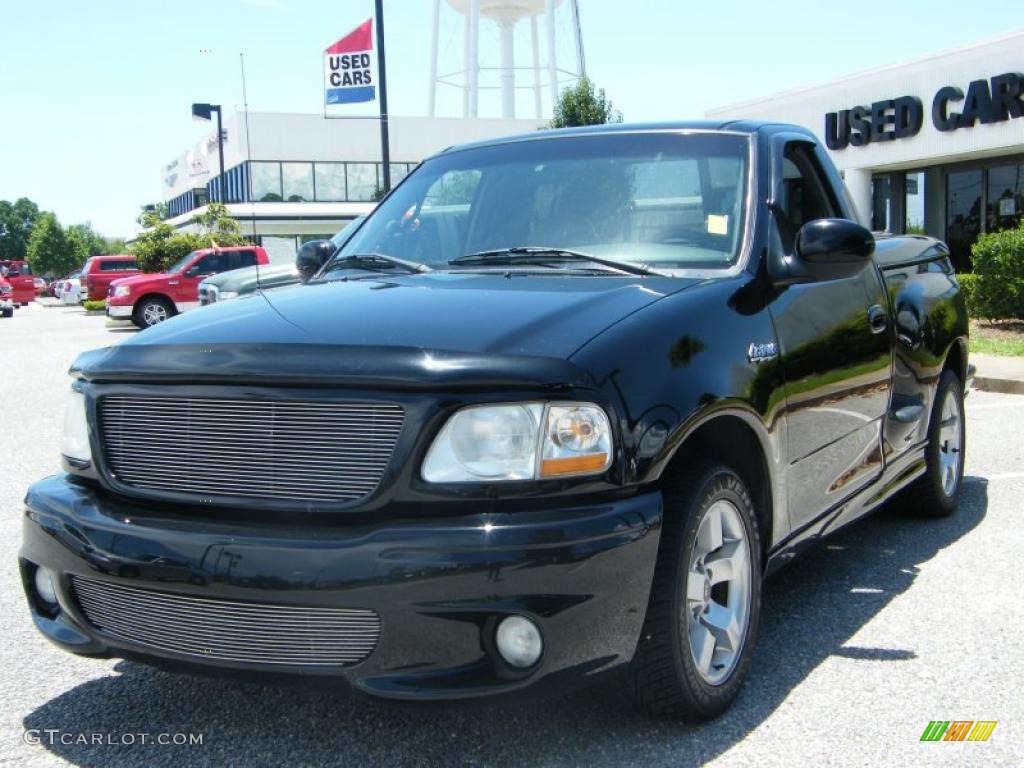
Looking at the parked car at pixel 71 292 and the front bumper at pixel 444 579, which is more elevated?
the parked car at pixel 71 292

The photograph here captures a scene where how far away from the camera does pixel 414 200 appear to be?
15.0ft

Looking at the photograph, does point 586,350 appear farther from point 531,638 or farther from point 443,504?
point 531,638

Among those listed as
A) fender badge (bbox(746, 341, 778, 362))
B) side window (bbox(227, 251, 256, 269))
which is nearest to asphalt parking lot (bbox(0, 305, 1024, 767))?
fender badge (bbox(746, 341, 778, 362))

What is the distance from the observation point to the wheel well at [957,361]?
18.4 feet

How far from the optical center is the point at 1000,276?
1528 cm

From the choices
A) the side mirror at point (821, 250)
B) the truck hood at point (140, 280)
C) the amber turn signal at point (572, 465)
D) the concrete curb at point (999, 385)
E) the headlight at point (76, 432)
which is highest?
the truck hood at point (140, 280)

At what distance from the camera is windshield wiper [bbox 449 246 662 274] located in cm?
363

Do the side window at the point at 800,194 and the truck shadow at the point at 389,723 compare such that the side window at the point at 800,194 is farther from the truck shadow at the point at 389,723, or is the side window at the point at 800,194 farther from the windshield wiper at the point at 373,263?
the truck shadow at the point at 389,723

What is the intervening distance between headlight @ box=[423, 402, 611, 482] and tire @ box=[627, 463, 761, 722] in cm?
35

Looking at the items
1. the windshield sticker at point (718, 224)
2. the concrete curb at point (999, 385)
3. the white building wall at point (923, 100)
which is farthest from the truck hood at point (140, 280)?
the windshield sticker at point (718, 224)

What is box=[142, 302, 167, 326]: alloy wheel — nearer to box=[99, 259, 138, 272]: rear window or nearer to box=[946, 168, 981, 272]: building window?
box=[99, 259, 138, 272]: rear window

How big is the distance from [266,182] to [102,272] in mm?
18545

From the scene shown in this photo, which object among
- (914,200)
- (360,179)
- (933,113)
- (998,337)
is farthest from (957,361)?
(360,179)

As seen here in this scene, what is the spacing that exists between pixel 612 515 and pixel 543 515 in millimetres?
176
